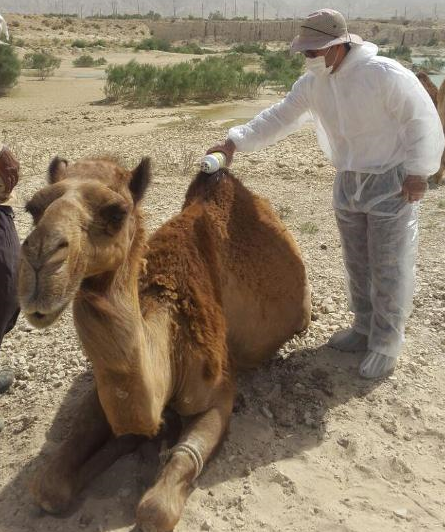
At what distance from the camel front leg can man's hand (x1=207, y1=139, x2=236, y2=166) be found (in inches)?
68.7

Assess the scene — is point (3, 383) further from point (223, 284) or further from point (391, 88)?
point (391, 88)

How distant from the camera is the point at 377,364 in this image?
4879 millimetres

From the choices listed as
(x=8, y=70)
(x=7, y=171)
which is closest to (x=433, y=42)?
(x=8, y=70)

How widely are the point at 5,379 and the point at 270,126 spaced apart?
2.72 m

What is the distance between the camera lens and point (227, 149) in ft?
16.3

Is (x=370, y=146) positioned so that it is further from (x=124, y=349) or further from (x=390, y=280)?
(x=124, y=349)

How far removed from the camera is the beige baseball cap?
14.1 feet

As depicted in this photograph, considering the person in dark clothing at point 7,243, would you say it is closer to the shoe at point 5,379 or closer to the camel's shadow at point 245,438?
the shoe at point 5,379

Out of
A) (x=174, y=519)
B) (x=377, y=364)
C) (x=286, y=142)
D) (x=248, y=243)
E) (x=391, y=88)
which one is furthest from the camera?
(x=286, y=142)

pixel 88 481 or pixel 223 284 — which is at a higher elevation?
pixel 223 284

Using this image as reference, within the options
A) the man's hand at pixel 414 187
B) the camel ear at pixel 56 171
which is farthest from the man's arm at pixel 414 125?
the camel ear at pixel 56 171

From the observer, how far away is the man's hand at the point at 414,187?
14.4 ft

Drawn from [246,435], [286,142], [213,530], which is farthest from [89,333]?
[286,142]

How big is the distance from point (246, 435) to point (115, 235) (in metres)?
1.89
